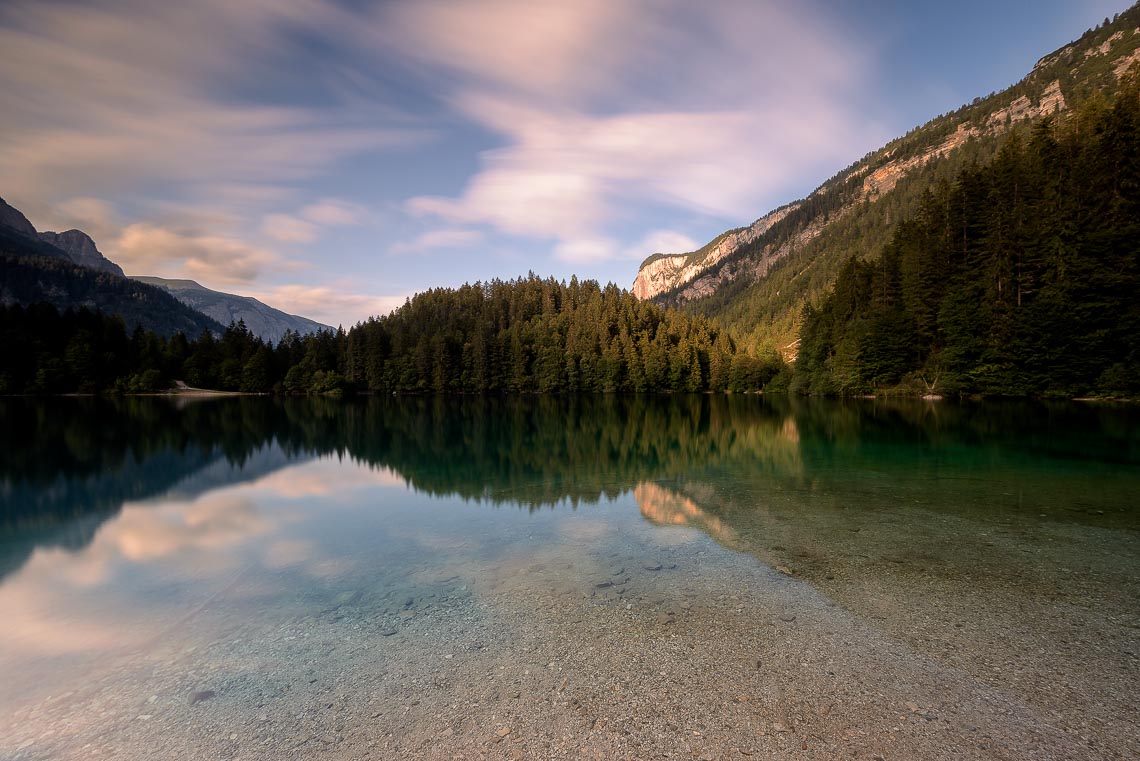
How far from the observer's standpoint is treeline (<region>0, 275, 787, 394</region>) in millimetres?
102250

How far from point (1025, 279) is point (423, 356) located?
10794 centimetres

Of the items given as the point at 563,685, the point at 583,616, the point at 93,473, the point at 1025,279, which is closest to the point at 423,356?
the point at 93,473

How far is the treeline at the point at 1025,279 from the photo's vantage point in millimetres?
42625

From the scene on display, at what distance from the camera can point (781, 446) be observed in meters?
25.4

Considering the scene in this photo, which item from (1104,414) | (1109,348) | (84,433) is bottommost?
(84,433)

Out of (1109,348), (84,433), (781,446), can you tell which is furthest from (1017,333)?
(84,433)

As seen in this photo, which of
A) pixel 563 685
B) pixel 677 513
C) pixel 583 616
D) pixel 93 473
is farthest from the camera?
pixel 93 473

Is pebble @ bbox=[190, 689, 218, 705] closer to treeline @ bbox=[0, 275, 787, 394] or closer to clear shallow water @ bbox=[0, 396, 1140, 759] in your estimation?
clear shallow water @ bbox=[0, 396, 1140, 759]

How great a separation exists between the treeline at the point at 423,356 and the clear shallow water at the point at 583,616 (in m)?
92.7

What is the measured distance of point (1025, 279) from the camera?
4831 cm

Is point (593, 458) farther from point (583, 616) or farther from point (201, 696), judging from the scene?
point (201, 696)

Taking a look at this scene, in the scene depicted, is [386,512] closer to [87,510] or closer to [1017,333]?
[87,510]

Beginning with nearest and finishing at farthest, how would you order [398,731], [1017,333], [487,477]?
1. [398,731]
2. [487,477]
3. [1017,333]

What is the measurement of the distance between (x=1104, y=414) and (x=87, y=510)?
52749 millimetres
